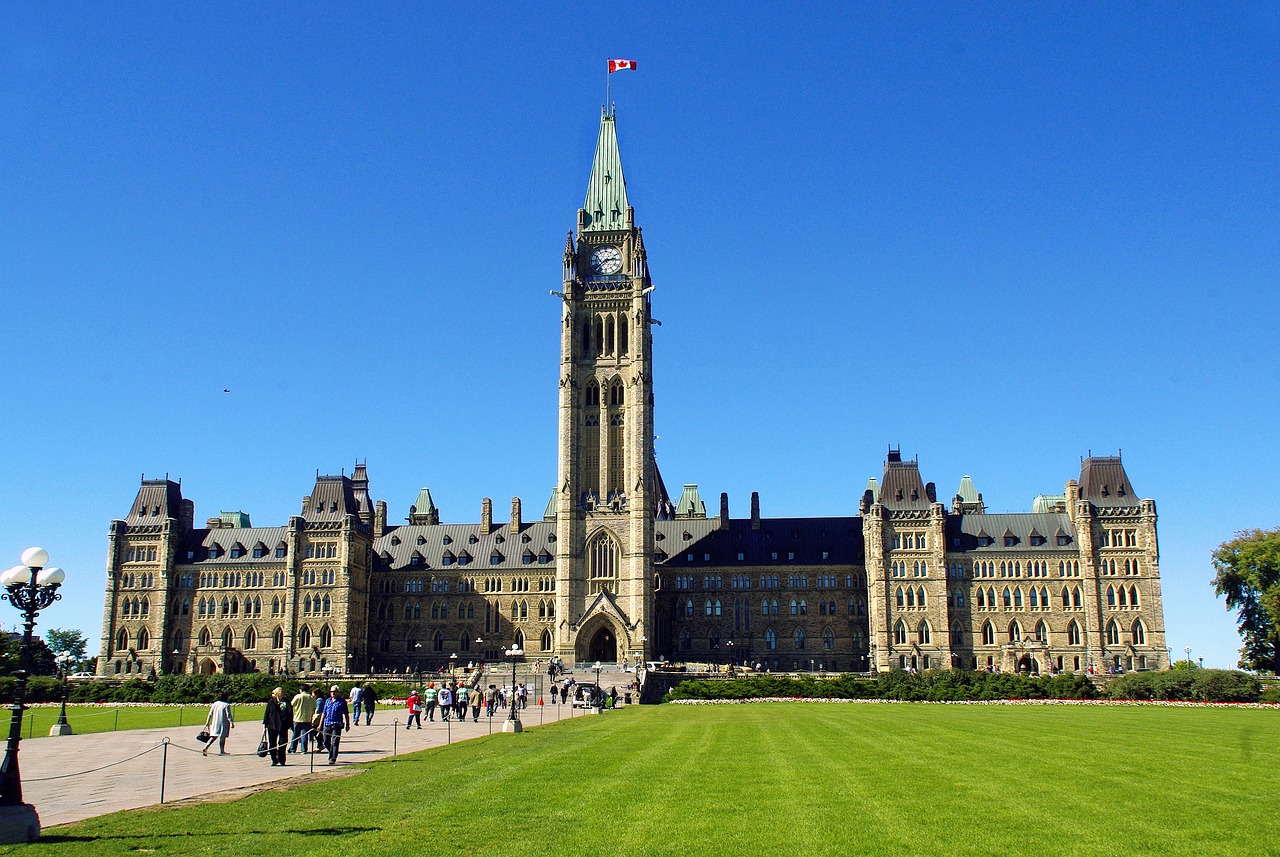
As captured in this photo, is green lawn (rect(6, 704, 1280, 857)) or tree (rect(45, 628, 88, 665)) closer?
green lawn (rect(6, 704, 1280, 857))

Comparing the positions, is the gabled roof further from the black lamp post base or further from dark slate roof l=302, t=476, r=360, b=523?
the black lamp post base

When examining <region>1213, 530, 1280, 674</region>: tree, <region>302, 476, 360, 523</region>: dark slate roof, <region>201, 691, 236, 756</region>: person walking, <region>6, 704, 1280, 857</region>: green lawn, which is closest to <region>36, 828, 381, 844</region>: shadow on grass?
<region>6, 704, 1280, 857</region>: green lawn

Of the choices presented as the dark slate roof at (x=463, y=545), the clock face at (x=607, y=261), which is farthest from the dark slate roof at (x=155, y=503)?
the clock face at (x=607, y=261)

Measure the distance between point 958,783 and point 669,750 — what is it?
983cm

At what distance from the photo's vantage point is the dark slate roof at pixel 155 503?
111m

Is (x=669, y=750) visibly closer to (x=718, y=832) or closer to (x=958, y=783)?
(x=958, y=783)

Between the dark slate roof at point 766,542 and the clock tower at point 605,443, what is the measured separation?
1058 cm

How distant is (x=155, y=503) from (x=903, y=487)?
72.5 meters

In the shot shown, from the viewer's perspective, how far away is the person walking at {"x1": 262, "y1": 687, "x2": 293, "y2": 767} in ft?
90.2

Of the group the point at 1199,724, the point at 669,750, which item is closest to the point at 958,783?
the point at 669,750

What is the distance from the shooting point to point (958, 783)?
22125 millimetres

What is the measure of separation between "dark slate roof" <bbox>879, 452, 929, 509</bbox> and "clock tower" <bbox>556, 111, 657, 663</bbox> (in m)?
21.6

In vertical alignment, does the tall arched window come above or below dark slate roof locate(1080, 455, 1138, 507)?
below

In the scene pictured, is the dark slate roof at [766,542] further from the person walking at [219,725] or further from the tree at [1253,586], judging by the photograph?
the person walking at [219,725]
